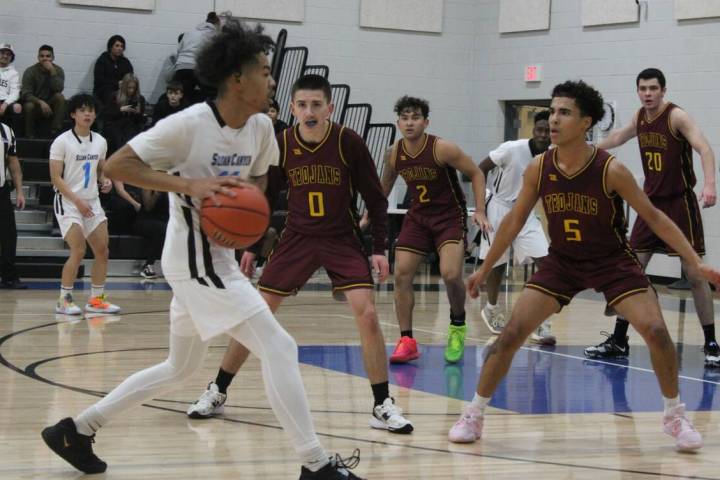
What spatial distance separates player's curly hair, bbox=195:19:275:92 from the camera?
13.9ft

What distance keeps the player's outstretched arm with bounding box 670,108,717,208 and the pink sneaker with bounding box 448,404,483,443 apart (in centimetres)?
308

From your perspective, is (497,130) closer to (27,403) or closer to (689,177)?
(689,177)

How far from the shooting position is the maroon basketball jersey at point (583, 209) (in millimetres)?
5398

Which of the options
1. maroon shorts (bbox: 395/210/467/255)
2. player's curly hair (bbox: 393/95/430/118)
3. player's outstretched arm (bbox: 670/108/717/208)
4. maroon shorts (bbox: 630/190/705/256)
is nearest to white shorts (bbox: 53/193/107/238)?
maroon shorts (bbox: 395/210/467/255)

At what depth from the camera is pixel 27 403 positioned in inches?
237

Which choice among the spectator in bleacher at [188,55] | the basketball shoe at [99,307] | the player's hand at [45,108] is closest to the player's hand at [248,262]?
the basketball shoe at [99,307]

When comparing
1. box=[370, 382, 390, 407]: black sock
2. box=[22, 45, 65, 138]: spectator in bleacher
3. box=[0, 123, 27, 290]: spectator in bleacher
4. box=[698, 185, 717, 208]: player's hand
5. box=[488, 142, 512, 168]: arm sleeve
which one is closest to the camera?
box=[370, 382, 390, 407]: black sock

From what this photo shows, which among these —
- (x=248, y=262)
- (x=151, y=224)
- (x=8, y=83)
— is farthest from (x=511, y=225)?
(x=8, y=83)

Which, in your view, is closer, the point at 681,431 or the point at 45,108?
the point at 681,431

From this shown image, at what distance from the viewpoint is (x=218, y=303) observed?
4.19 metres

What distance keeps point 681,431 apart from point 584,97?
1.60m

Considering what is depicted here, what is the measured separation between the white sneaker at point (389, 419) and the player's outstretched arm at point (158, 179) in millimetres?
1846

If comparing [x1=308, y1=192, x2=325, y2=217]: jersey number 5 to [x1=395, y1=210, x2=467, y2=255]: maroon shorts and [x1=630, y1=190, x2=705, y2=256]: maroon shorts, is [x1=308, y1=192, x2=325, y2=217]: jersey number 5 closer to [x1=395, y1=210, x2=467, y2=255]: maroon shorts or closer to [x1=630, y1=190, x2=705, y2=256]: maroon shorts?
[x1=395, y1=210, x2=467, y2=255]: maroon shorts

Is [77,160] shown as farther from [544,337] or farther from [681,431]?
[681,431]
